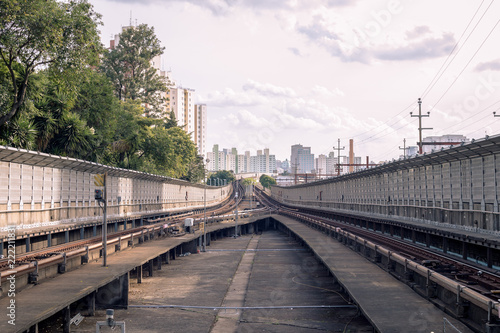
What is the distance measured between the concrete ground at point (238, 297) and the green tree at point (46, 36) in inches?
530

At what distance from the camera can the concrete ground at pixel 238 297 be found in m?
21.5

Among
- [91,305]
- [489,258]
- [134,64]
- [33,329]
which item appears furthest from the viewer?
[134,64]

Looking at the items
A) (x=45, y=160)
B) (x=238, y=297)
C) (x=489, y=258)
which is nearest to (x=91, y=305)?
(x=238, y=297)

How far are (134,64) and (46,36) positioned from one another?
5562cm

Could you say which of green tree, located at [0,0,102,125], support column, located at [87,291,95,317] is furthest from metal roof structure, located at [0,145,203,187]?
support column, located at [87,291,95,317]

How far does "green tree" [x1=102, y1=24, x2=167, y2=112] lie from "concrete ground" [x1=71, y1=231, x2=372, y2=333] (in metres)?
43.7

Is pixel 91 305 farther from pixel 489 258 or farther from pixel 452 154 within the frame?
pixel 452 154

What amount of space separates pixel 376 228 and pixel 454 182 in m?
20.8

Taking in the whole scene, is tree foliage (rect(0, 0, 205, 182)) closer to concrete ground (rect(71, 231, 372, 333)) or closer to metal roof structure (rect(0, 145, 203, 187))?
metal roof structure (rect(0, 145, 203, 187))

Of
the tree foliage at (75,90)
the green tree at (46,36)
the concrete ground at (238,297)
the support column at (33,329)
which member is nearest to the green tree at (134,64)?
the tree foliage at (75,90)

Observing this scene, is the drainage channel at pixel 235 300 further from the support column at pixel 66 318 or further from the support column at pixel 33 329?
A: the support column at pixel 33 329

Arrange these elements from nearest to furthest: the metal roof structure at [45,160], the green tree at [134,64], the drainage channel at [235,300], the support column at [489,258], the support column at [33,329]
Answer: the support column at [33,329] → the drainage channel at [235,300] → the support column at [489,258] → the metal roof structure at [45,160] → the green tree at [134,64]

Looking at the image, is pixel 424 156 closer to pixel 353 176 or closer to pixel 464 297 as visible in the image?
pixel 464 297

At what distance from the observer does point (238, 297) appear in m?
28.1
